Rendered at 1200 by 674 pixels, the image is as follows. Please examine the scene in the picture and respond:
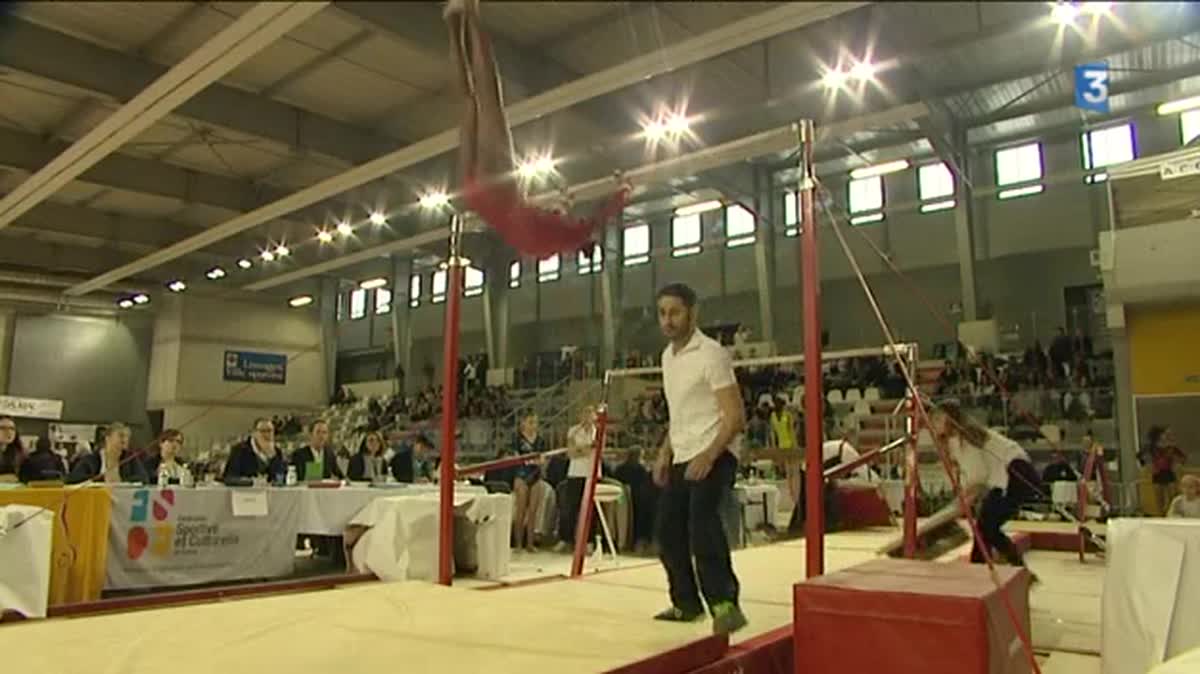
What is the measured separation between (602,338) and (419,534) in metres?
12.2

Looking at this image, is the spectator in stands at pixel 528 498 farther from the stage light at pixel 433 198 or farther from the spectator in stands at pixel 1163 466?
the spectator in stands at pixel 1163 466

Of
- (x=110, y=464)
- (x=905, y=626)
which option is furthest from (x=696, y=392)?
(x=110, y=464)

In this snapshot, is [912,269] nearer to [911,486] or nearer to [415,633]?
[911,486]

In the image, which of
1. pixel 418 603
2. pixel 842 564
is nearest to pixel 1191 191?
pixel 842 564

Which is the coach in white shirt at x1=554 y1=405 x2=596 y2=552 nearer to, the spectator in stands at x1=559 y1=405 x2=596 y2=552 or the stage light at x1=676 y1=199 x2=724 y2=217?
the spectator in stands at x1=559 y1=405 x2=596 y2=552

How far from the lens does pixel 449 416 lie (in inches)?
162

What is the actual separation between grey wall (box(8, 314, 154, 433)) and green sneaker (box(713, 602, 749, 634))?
18.3 metres

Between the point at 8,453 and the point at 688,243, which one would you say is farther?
the point at 688,243

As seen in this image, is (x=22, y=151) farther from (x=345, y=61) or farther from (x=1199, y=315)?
(x=1199, y=315)

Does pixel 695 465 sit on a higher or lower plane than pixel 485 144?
lower

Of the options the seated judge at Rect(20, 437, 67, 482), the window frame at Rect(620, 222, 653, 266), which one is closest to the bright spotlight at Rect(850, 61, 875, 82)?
the seated judge at Rect(20, 437, 67, 482)

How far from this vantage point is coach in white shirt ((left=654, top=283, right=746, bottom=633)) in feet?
9.32

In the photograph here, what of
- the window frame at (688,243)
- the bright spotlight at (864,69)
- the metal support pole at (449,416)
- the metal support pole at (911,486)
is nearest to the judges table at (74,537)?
the metal support pole at (449,416)

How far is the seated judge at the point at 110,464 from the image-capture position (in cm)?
571
